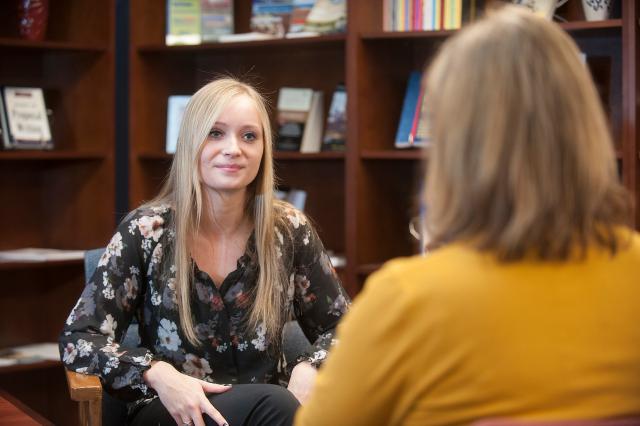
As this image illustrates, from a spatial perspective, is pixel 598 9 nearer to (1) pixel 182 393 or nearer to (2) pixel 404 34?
(2) pixel 404 34

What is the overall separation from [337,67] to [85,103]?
3.44 feet

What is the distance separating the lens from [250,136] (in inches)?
100

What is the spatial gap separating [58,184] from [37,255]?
41cm

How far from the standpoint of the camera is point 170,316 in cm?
243

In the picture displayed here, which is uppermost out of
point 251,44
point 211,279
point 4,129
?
point 251,44

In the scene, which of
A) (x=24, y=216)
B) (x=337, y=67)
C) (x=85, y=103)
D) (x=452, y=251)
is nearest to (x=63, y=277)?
(x=24, y=216)

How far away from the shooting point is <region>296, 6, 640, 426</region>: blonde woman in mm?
1108

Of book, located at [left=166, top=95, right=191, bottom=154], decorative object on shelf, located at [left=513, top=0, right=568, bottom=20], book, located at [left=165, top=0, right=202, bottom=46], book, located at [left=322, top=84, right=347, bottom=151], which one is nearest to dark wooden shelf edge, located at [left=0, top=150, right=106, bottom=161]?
book, located at [left=166, top=95, right=191, bottom=154]

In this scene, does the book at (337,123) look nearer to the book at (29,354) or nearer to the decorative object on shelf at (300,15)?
the decorative object on shelf at (300,15)

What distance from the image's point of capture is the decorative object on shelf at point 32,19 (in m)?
3.83

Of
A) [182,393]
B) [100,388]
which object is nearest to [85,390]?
[100,388]

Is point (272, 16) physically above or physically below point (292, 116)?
above

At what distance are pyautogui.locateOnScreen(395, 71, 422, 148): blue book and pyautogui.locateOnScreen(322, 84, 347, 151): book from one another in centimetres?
22

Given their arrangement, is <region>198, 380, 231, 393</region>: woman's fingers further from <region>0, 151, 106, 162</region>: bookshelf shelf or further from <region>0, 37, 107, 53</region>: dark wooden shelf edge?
<region>0, 37, 107, 53</region>: dark wooden shelf edge
